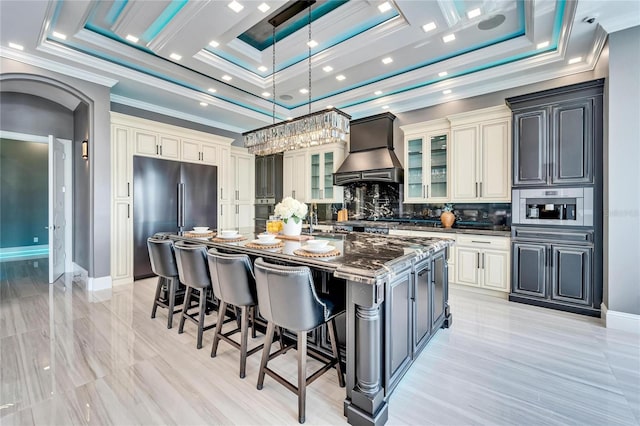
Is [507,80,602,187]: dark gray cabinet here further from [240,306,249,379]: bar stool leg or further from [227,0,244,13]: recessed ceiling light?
[240,306,249,379]: bar stool leg

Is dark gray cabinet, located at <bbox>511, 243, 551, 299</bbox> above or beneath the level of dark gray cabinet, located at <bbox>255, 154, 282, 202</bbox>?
beneath

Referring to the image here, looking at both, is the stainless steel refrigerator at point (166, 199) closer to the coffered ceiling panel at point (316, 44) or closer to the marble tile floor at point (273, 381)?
the coffered ceiling panel at point (316, 44)

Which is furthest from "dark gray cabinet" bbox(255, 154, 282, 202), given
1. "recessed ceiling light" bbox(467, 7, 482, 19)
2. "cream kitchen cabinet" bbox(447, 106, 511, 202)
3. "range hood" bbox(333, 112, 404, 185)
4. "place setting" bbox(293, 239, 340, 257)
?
"place setting" bbox(293, 239, 340, 257)

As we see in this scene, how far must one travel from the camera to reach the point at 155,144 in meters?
4.81

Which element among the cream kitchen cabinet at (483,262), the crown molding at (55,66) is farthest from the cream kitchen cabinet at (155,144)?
the cream kitchen cabinet at (483,262)

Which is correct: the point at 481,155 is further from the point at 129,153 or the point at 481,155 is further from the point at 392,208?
the point at 129,153

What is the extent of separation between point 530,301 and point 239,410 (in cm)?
368

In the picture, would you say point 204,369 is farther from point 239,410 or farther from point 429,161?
point 429,161

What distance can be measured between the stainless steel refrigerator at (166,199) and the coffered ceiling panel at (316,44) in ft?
3.97

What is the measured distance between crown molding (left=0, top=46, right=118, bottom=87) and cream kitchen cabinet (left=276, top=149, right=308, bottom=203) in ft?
11.3

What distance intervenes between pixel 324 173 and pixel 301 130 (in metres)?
2.93

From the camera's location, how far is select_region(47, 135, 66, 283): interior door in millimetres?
4336

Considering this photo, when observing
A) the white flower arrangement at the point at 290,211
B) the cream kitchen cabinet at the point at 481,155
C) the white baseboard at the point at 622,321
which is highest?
the cream kitchen cabinet at the point at 481,155

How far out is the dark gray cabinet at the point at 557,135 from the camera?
3.26m
